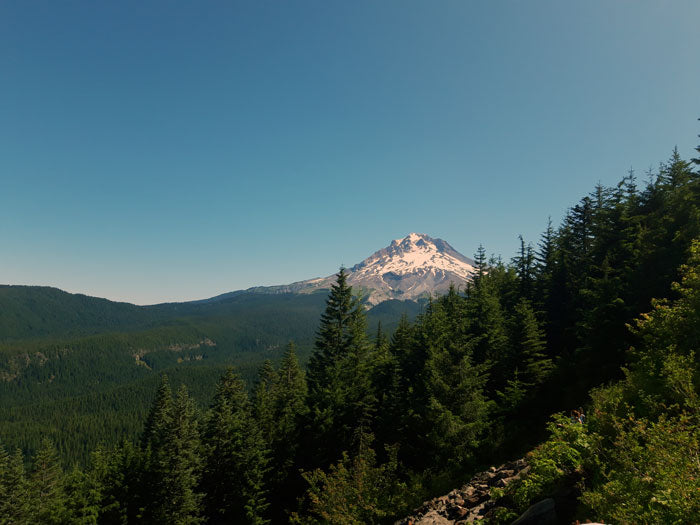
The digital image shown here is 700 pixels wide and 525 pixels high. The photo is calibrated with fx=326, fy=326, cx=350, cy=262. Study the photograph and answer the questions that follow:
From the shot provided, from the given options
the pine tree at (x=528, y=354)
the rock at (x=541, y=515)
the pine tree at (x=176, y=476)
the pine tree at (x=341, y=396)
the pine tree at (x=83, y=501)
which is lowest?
the pine tree at (x=83, y=501)

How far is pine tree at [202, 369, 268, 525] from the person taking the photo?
30.5 meters

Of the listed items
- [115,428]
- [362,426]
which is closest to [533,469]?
[362,426]

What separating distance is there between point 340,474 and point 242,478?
1947cm

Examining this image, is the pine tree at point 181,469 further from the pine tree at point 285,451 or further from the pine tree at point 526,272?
the pine tree at point 526,272

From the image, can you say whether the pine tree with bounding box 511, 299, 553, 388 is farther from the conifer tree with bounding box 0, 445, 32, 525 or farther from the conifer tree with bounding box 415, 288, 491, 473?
the conifer tree with bounding box 0, 445, 32, 525

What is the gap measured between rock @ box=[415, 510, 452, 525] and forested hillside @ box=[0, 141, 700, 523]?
2.29 metres

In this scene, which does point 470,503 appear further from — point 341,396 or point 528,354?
point 341,396

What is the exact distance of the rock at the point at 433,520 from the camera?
11.6 m

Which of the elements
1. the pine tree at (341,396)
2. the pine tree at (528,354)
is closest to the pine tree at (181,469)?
the pine tree at (341,396)

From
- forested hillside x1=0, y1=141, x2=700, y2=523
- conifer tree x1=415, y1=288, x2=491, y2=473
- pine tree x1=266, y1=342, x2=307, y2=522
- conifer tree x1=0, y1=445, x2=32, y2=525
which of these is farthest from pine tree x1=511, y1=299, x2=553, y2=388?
conifer tree x1=0, y1=445, x2=32, y2=525

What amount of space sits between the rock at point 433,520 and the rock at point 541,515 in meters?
3.78

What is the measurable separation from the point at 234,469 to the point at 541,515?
107 feet

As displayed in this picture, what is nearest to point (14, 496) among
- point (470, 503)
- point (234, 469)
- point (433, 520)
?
point (234, 469)

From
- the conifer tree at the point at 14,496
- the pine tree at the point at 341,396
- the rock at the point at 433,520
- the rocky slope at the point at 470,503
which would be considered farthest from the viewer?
the conifer tree at the point at 14,496
